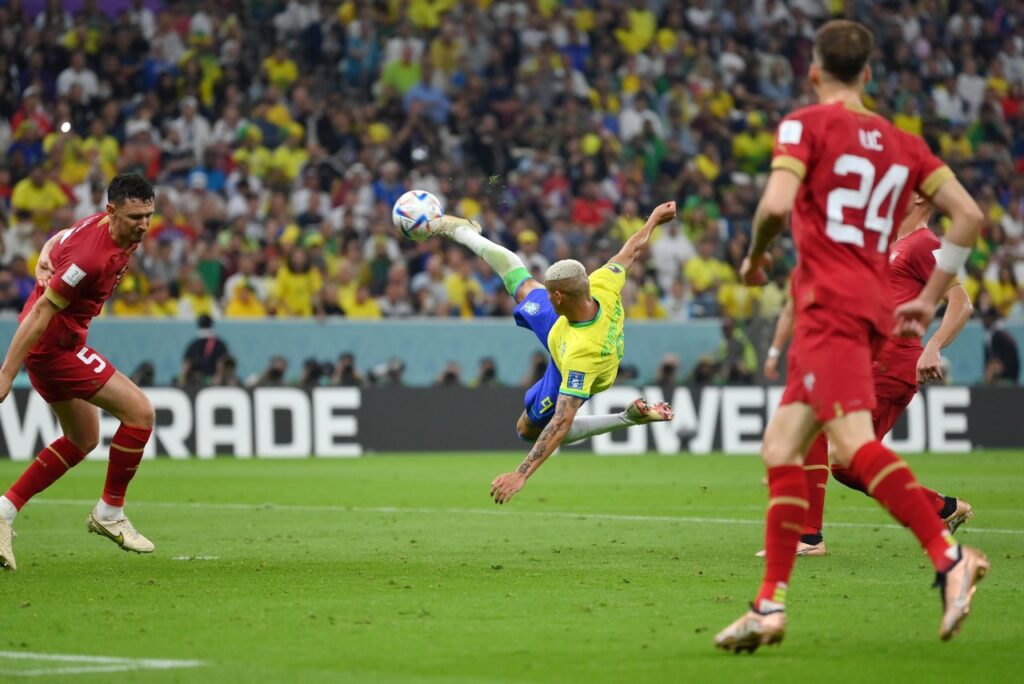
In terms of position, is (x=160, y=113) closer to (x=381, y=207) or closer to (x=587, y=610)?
(x=381, y=207)

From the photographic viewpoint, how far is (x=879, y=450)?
6367mm

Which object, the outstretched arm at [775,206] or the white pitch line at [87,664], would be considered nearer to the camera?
the white pitch line at [87,664]

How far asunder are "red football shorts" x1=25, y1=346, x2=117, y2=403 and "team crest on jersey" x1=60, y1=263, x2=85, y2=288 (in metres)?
0.56

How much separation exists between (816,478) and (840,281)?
4037 millimetres

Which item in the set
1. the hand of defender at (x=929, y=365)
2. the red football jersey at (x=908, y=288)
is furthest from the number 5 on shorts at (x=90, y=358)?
the hand of defender at (x=929, y=365)

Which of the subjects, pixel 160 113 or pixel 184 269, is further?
pixel 160 113

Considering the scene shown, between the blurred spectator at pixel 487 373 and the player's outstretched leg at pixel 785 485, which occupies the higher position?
the player's outstretched leg at pixel 785 485

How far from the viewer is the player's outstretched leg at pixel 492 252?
1291 centimetres

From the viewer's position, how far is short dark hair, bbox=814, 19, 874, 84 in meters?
6.47

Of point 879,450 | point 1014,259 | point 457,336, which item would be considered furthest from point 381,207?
point 879,450

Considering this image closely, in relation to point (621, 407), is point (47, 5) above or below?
above

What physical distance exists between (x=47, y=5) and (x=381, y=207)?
6.17 metres

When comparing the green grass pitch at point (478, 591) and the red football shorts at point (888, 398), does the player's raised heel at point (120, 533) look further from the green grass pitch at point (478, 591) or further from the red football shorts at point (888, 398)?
the red football shorts at point (888, 398)

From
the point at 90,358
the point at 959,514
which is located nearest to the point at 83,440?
the point at 90,358
